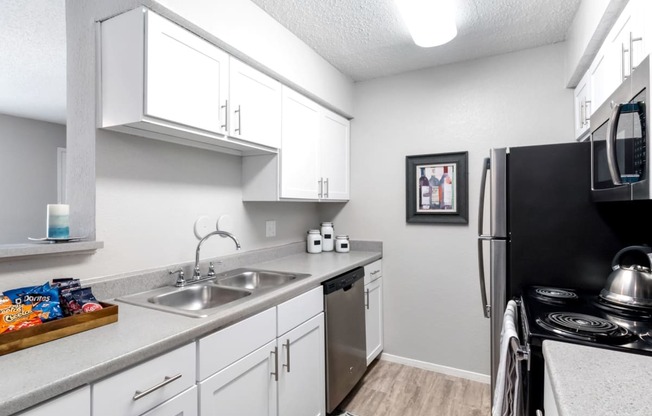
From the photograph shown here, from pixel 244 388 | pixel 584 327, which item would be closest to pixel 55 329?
pixel 244 388

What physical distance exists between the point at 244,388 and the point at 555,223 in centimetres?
161

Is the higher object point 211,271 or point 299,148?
point 299,148

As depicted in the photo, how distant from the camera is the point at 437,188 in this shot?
259 centimetres

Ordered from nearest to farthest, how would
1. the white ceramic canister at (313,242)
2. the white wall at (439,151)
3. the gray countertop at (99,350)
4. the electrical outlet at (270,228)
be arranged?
the gray countertop at (99,350) → the white wall at (439,151) → the electrical outlet at (270,228) → the white ceramic canister at (313,242)

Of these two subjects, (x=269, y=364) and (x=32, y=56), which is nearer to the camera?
(x=269, y=364)

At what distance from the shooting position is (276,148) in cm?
206

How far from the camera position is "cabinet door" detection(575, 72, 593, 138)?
1828 millimetres

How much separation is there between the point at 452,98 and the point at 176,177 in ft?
6.71

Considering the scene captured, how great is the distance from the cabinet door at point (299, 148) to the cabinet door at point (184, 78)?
56 centimetres

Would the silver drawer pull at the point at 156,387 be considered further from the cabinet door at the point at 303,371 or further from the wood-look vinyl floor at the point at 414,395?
the wood-look vinyl floor at the point at 414,395

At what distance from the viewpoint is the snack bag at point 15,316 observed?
927mm

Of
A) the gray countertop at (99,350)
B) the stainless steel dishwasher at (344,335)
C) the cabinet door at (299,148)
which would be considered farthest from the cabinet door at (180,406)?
the cabinet door at (299,148)

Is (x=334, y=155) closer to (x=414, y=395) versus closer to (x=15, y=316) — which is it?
(x=414, y=395)

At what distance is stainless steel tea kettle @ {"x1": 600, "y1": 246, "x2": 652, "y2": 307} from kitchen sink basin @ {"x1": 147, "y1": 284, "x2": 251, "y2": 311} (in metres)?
1.51
